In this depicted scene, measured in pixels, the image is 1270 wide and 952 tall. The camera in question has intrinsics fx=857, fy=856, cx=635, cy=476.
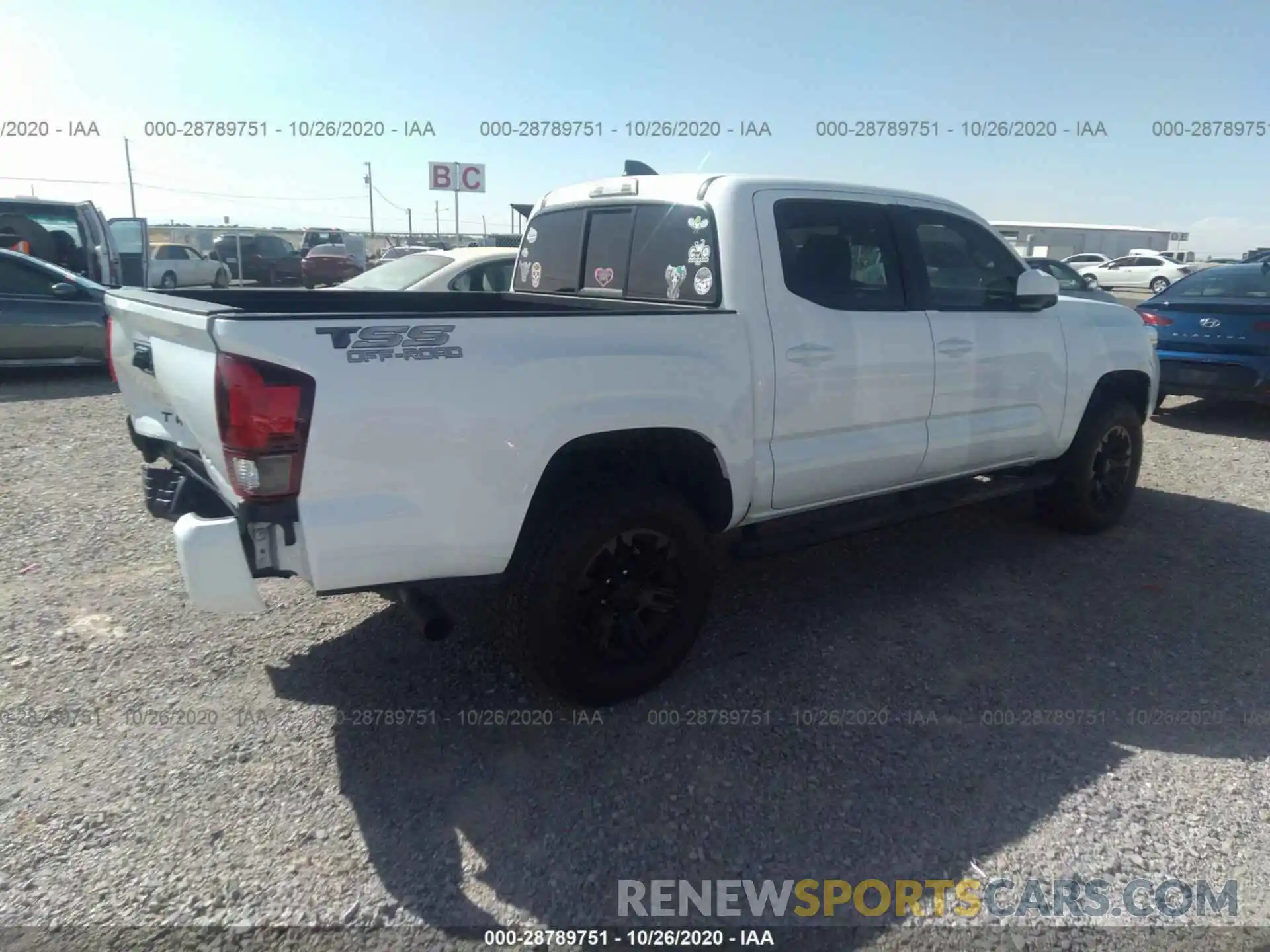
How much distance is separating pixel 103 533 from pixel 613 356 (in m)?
3.72

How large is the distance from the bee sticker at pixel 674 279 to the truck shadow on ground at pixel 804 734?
1.55m

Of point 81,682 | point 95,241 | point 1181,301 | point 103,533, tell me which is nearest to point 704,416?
point 81,682

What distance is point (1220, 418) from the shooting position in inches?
352

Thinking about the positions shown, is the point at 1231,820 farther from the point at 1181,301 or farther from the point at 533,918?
the point at 1181,301

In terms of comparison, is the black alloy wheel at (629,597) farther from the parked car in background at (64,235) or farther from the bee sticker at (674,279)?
Result: the parked car in background at (64,235)

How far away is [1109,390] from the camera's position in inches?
204

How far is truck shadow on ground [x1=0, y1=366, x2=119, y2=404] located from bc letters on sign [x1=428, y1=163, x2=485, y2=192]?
23.8m

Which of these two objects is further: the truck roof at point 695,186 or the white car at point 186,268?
the white car at point 186,268

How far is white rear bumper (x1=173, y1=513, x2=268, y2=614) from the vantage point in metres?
2.51

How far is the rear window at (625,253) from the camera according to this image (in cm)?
359

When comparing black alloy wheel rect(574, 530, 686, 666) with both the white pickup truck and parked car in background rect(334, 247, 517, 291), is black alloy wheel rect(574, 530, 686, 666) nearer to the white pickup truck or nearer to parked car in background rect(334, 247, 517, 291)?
the white pickup truck

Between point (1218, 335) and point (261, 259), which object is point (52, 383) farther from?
point (261, 259)

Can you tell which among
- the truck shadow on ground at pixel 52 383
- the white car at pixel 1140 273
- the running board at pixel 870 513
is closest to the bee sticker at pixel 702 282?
the running board at pixel 870 513

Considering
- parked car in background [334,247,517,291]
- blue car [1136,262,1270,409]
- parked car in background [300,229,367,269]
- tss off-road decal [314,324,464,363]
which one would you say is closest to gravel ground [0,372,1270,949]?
tss off-road decal [314,324,464,363]
